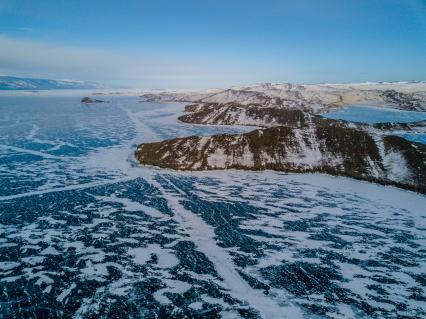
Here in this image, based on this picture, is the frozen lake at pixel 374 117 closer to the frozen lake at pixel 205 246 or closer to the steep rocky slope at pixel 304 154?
the steep rocky slope at pixel 304 154

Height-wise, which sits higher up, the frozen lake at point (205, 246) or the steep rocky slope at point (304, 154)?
the steep rocky slope at point (304, 154)

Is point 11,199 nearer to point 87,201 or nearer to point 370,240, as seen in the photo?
point 87,201

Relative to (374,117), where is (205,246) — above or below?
below

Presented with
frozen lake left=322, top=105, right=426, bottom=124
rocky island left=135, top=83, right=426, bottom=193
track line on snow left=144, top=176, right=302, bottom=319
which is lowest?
track line on snow left=144, top=176, right=302, bottom=319

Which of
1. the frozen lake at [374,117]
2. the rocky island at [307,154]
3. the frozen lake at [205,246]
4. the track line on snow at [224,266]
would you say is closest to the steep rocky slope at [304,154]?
the rocky island at [307,154]

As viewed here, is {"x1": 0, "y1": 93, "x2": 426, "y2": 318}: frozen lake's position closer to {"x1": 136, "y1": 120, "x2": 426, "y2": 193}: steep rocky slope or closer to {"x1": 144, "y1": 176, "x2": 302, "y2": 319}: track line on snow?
{"x1": 144, "y1": 176, "x2": 302, "y2": 319}: track line on snow

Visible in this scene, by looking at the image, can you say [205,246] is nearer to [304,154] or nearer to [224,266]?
[224,266]

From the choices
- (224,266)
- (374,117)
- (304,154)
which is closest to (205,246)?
(224,266)

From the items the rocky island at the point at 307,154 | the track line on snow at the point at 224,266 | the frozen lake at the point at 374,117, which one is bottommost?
the track line on snow at the point at 224,266

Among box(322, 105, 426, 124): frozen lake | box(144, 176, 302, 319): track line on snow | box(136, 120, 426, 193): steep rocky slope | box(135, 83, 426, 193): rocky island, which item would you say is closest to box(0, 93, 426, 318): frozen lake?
box(144, 176, 302, 319): track line on snow
